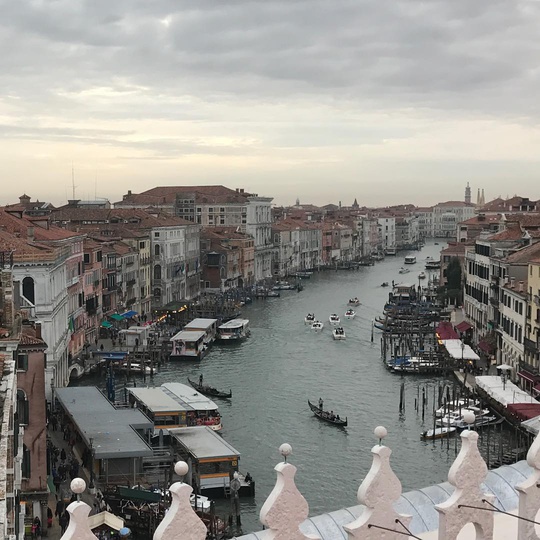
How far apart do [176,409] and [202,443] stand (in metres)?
2.06

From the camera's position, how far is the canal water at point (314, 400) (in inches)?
494

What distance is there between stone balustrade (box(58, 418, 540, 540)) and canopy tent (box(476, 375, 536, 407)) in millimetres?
13141

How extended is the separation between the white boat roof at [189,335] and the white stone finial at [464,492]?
2045 cm

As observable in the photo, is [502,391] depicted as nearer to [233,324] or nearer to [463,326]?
[463,326]

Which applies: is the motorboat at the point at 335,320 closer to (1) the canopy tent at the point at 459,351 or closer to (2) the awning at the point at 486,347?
(1) the canopy tent at the point at 459,351

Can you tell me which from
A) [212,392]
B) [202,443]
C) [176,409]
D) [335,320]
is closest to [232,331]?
[335,320]

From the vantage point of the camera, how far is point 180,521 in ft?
6.61

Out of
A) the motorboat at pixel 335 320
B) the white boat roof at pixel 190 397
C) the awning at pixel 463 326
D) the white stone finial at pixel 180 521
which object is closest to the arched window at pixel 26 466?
the white boat roof at pixel 190 397

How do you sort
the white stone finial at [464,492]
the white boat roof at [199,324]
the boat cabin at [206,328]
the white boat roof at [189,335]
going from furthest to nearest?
1. the white boat roof at [199,324]
2. the boat cabin at [206,328]
3. the white boat roof at [189,335]
4. the white stone finial at [464,492]

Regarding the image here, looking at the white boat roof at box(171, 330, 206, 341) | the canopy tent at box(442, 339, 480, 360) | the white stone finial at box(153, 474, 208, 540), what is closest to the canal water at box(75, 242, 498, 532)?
the white boat roof at box(171, 330, 206, 341)

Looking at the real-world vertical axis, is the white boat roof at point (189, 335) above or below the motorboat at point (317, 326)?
above

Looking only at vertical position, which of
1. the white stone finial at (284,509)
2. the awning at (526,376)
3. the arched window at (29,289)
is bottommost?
the awning at (526,376)

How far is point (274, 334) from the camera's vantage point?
1045 inches

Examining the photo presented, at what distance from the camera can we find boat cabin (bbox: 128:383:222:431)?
14.6 meters
